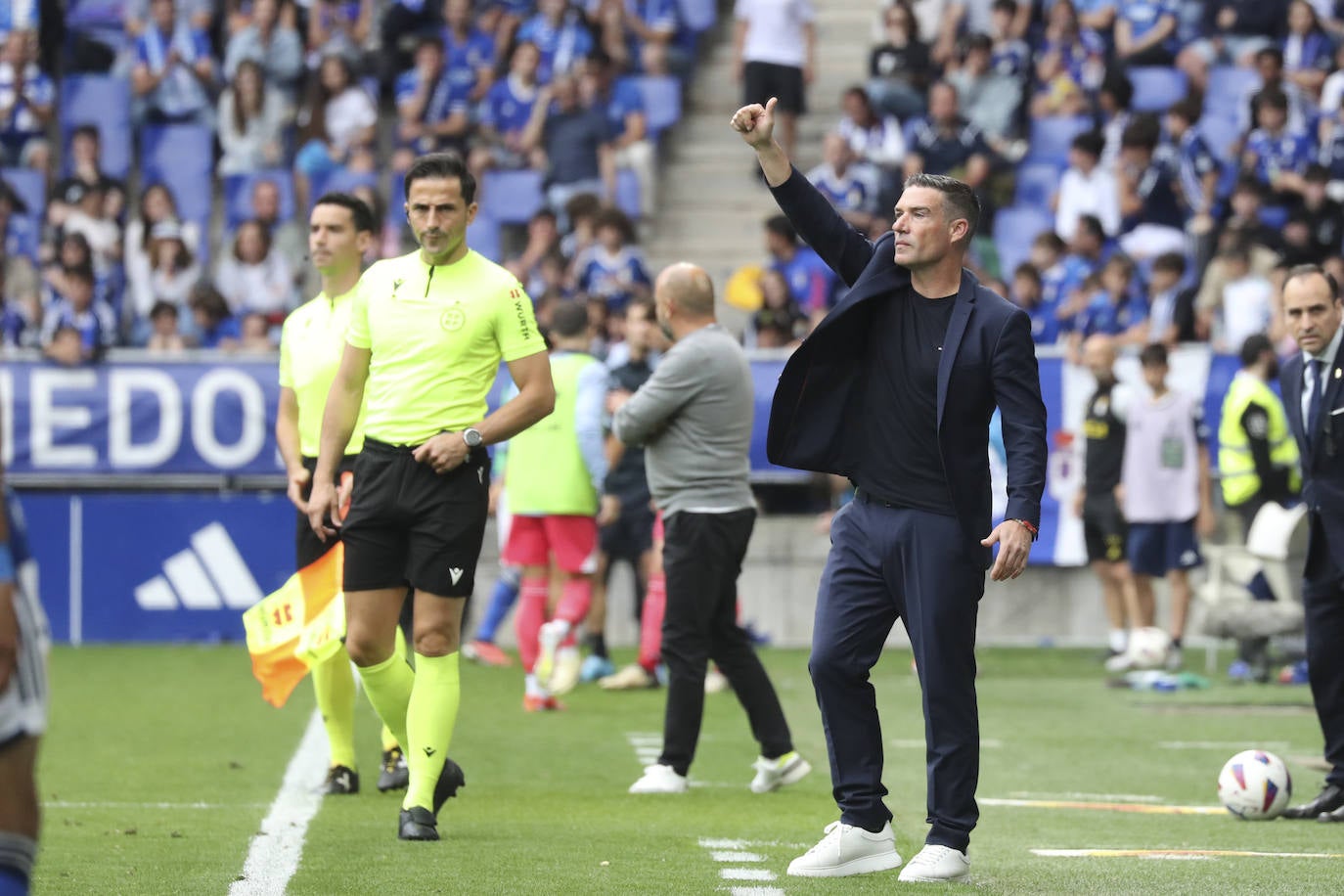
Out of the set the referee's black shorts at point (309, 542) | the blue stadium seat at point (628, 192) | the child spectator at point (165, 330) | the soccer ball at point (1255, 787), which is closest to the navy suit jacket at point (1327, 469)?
the soccer ball at point (1255, 787)

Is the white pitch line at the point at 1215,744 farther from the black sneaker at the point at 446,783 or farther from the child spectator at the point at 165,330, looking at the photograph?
the child spectator at the point at 165,330

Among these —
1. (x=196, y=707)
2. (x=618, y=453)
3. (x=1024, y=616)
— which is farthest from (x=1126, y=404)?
(x=196, y=707)

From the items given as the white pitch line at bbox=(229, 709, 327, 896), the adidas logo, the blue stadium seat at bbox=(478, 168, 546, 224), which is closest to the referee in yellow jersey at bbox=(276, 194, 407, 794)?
the white pitch line at bbox=(229, 709, 327, 896)

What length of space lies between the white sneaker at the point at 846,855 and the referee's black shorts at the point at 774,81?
14370mm

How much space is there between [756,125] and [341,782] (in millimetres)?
3538

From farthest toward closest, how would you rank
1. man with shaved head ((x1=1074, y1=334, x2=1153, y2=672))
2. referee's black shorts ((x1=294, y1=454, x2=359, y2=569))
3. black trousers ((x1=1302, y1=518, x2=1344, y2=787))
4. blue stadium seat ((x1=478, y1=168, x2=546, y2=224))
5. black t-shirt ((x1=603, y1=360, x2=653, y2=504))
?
blue stadium seat ((x1=478, y1=168, x2=546, y2=224))
man with shaved head ((x1=1074, y1=334, x2=1153, y2=672))
black t-shirt ((x1=603, y1=360, x2=653, y2=504))
referee's black shorts ((x1=294, y1=454, x2=359, y2=569))
black trousers ((x1=1302, y1=518, x2=1344, y2=787))

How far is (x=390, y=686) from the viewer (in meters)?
8.00

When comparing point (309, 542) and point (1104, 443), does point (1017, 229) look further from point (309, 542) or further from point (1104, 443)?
point (309, 542)

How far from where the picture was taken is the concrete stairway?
20.7 metres

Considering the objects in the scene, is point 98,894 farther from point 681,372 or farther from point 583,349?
point 583,349

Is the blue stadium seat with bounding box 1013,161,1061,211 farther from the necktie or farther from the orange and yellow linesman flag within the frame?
the orange and yellow linesman flag

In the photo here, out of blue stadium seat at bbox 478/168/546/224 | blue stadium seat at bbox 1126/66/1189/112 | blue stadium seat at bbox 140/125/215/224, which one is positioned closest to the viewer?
blue stadium seat at bbox 478/168/546/224

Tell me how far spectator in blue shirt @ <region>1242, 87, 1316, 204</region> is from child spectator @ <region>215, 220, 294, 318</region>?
331 inches

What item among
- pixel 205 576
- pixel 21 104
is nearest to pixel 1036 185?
pixel 205 576
